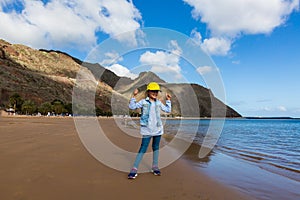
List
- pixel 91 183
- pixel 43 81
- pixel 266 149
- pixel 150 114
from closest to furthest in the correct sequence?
pixel 91 183
pixel 150 114
pixel 266 149
pixel 43 81

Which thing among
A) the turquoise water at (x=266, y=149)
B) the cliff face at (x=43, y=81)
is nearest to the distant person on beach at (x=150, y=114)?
the turquoise water at (x=266, y=149)

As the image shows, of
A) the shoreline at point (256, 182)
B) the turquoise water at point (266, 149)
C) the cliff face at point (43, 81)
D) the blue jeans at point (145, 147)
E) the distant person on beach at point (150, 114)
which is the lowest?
the shoreline at point (256, 182)

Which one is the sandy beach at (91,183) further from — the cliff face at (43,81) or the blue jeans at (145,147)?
the cliff face at (43,81)

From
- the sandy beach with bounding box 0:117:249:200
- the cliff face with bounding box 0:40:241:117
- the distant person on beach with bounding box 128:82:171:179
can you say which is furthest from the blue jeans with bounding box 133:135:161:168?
the cliff face with bounding box 0:40:241:117

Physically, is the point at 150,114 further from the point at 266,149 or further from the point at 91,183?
the point at 266,149

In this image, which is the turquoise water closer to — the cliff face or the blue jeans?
the cliff face

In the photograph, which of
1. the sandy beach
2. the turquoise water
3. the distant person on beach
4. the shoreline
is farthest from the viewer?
the turquoise water

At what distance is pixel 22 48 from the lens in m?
161

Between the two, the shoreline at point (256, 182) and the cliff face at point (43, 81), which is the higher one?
the cliff face at point (43, 81)

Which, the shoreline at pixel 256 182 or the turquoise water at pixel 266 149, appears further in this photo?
the turquoise water at pixel 266 149

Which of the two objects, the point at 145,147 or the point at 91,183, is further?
the point at 145,147

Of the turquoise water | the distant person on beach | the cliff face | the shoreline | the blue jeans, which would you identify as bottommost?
the shoreline

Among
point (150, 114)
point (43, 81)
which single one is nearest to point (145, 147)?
point (150, 114)

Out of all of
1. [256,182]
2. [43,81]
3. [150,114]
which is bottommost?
[256,182]
